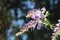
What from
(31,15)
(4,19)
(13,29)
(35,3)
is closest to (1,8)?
(4,19)

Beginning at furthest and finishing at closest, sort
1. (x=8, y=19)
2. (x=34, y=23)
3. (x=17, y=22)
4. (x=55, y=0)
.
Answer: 1. (x=8, y=19)
2. (x=17, y=22)
3. (x=55, y=0)
4. (x=34, y=23)

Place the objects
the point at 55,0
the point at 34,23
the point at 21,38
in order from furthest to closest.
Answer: the point at 21,38
the point at 55,0
the point at 34,23

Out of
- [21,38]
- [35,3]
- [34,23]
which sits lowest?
[34,23]

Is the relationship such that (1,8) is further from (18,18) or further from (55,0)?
(55,0)

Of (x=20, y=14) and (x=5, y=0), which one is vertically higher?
(x=5, y=0)

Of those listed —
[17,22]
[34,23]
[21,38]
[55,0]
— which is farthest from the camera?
[17,22]

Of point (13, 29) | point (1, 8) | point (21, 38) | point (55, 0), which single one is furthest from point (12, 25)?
point (55, 0)

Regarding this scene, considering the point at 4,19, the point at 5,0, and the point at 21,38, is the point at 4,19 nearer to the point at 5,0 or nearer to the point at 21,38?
the point at 5,0

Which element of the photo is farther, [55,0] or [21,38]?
[21,38]

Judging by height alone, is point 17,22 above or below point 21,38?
above
